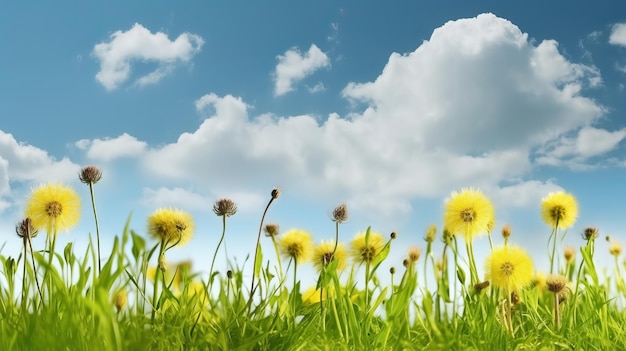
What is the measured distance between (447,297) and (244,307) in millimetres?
994

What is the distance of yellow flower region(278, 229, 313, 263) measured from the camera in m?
3.15

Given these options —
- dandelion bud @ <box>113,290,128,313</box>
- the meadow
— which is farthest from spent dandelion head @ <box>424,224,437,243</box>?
dandelion bud @ <box>113,290,128,313</box>

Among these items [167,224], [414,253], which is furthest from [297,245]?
[167,224]

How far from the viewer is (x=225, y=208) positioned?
8.66 ft

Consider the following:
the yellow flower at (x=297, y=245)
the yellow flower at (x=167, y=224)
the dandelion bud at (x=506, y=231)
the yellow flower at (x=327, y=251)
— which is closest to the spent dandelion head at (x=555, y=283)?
the dandelion bud at (x=506, y=231)

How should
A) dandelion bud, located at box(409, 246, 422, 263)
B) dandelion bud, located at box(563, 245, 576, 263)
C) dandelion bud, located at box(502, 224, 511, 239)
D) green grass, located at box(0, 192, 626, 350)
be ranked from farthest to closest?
dandelion bud, located at box(563, 245, 576, 263) < dandelion bud, located at box(502, 224, 511, 239) < dandelion bud, located at box(409, 246, 422, 263) < green grass, located at box(0, 192, 626, 350)

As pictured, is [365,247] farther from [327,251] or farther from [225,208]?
[225,208]

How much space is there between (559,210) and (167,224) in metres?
2.38

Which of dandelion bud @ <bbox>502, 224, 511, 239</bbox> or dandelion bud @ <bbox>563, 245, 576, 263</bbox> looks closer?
dandelion bud @ <bbox>502, 224, 511, 239</bbox>

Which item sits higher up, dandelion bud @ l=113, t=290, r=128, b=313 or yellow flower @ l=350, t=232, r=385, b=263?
yellow flower @ l=350, t=232, r=385, b=263

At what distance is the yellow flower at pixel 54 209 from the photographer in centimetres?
267

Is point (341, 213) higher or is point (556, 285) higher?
point (341, 213)

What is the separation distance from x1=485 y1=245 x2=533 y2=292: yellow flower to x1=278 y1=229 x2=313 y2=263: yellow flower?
817mm

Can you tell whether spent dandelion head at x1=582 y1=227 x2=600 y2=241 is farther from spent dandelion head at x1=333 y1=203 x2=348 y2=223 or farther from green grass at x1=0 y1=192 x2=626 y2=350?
spent dandelion head at x1=333 y1=203 x2=348 y2=223
